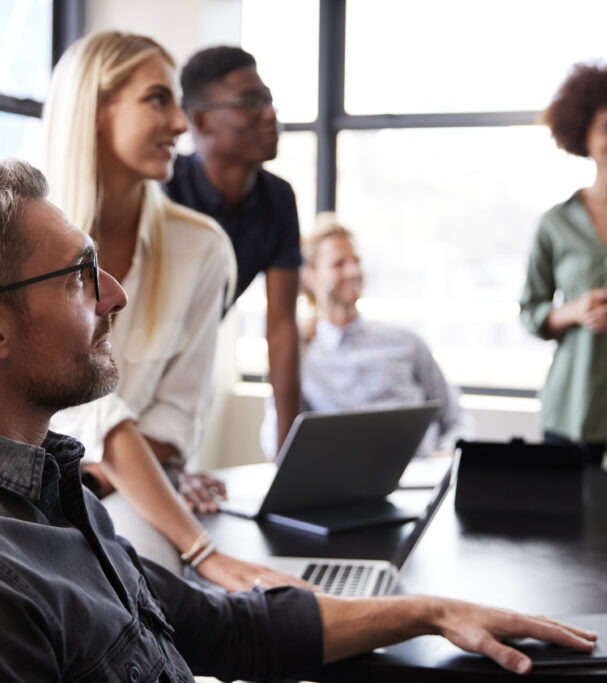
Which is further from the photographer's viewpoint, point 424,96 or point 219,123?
point 424,96

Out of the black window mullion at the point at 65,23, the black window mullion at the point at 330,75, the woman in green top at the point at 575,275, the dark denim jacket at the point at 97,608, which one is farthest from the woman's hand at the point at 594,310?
the black window mullion at the point at 65,23

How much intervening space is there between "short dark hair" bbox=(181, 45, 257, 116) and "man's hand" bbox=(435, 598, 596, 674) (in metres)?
1.75

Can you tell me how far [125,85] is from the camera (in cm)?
197

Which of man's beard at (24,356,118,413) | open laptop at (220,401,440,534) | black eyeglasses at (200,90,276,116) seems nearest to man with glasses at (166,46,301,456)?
black eyeglasses at (200,90,276,116)

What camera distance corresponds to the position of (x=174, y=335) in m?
1.94

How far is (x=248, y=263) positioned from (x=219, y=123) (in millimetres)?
395

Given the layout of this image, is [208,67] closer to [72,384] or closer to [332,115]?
[72,384]

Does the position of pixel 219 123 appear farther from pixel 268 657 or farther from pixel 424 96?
pixel 424 96

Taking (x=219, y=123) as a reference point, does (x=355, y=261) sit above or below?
below

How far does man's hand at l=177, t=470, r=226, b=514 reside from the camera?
81.7 inches

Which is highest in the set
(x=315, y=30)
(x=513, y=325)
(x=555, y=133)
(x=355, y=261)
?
(x=315, y=30)

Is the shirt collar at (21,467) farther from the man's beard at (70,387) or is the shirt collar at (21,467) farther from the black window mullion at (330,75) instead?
the black window mullion at (330,75)

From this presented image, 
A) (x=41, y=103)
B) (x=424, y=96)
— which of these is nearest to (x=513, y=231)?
(x=424, y=96)

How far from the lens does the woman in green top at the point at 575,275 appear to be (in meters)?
3.03
